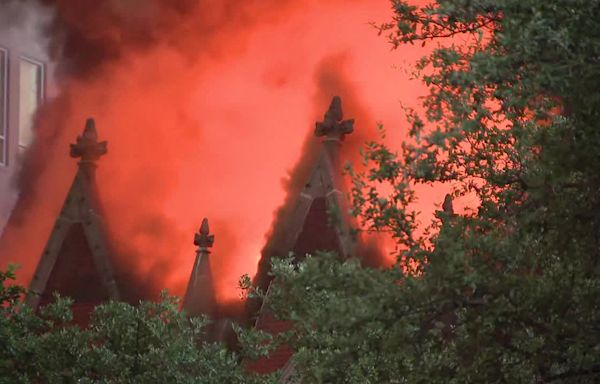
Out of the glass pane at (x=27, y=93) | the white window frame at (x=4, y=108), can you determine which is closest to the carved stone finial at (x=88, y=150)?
the white window frame at (x=4, y=108)

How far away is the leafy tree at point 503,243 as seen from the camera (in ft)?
52.7

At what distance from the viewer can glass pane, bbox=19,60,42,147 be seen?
43.1 meters

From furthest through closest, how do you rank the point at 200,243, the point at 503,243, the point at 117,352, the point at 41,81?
1. the point at 41,81
2. the point at 200,243
3. the point at 117,352
4. the point at 503,243

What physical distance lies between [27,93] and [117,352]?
58.1ft

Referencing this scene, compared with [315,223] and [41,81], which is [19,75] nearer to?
[41,81]

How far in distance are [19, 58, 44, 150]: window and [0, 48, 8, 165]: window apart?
429mm

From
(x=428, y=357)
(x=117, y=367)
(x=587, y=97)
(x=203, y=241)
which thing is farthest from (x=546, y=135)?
(x=203, y=241)

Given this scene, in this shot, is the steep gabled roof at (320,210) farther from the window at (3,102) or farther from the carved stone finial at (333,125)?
the window at (3,102)

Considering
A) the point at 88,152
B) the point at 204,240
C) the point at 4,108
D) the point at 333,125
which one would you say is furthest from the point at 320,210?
the point at 4,108

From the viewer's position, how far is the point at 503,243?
55.9 feet

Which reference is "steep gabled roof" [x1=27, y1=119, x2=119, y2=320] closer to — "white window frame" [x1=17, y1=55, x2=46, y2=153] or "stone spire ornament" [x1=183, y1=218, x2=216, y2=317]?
"stone spire ornament" [x1=183, y1=218, x2=216, y2=317]

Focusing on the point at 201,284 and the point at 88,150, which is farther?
the point at 88,150

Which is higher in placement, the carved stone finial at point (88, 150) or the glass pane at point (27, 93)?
the glass pane at point (27, 93)

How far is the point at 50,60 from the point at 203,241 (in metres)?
12.6
